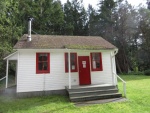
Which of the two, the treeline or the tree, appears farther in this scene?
the tree

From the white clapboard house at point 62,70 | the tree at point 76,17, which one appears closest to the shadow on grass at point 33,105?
the white clapboard house at point 62,70

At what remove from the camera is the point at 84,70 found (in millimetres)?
10930

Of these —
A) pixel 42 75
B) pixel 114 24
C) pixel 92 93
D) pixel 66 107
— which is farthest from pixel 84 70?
pixel 114 24

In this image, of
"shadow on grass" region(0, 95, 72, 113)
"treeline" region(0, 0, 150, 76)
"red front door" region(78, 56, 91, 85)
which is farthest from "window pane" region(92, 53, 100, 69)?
"treeline" region(0, 0, 150, 76)

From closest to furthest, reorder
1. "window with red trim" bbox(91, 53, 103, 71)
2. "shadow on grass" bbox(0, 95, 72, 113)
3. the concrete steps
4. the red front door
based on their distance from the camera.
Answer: "shadow on grass" bbox(0, 95, 72, 113)
the concrete steps
the red front door
"window with red trim" bbox(91, 53, 103, 71)

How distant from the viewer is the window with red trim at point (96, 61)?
36.6 ft

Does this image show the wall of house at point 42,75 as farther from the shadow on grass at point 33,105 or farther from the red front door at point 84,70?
the shadow on grass at point 33,105

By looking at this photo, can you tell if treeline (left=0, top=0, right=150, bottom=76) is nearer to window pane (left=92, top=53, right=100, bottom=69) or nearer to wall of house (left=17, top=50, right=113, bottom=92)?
wall of house (left=17, top=50, right=113, bottom=92)

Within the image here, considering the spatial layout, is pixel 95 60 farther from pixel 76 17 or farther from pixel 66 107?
pixel 76 17

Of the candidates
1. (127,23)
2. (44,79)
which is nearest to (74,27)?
(127,23)

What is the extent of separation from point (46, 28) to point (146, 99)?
79.9 feet

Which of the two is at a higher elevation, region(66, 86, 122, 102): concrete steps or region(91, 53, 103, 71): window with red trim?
region(91, 53, 103, 71): window with red trim

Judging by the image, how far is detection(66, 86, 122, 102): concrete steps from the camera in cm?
855

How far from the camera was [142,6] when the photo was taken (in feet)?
95.3
